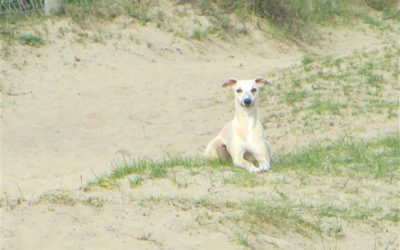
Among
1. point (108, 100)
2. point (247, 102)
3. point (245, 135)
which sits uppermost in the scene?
point (247, 102)

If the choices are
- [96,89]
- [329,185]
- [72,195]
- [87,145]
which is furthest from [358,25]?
[72,195]

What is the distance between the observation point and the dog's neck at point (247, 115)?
10211 millimetres

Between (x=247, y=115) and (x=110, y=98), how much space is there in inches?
178

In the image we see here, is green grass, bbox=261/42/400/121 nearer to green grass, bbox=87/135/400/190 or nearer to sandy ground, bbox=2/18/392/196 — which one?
sandy ground, bbox=2/18/392/196

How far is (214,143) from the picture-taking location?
34.6ft

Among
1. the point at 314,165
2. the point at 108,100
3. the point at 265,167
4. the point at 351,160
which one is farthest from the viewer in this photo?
the point at 108,100

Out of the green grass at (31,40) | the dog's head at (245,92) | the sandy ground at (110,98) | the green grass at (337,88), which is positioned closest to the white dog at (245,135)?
the dog's head at (245,92)

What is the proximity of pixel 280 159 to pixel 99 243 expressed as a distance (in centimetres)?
394

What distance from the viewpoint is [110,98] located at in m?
14.4

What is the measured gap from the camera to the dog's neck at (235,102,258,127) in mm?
10211

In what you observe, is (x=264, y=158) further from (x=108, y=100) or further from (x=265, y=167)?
(x=108, y=100)

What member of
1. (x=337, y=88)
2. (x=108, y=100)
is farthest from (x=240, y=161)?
(x=108, y=100)

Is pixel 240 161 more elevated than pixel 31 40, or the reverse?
pixel 240 161

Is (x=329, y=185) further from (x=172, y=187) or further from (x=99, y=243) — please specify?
(x=99, y=243)
